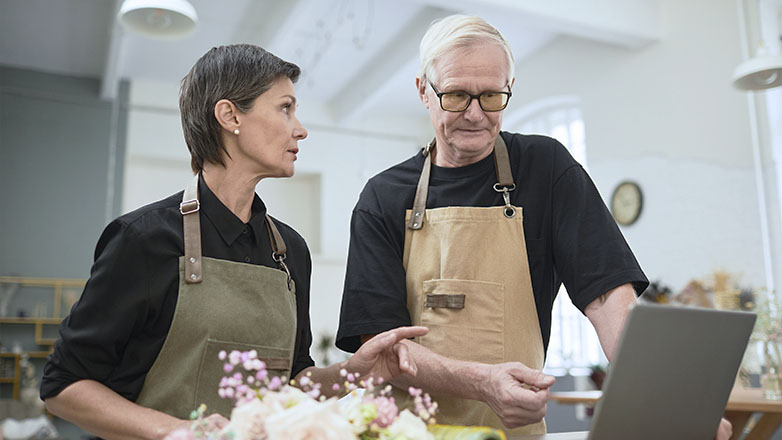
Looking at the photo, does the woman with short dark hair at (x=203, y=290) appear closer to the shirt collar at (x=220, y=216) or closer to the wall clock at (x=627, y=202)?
the shirt collar at (x=220, y=216)

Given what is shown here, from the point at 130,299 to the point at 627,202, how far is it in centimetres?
565

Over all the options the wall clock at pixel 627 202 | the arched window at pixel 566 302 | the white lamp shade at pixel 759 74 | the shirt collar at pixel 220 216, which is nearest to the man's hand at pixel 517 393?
the shirt collar at pixel 220 216

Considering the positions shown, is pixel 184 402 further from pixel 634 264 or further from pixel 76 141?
pixel 76 141

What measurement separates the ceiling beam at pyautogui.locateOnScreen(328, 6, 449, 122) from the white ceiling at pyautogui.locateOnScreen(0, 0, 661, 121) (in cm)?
1

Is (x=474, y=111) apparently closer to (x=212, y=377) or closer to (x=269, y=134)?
(x=269, y=134)

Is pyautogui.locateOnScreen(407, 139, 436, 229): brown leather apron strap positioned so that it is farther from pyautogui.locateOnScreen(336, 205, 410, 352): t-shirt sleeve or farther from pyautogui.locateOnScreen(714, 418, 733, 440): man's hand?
pyautogui.locateOnScreen(714, 418, 733, 440): man's hand

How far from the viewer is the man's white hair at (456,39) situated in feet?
5.55

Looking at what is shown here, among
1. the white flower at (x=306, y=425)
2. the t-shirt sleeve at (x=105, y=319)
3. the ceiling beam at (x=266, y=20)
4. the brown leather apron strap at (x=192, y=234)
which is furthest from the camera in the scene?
the ceiling beam at (x=266, y=20)

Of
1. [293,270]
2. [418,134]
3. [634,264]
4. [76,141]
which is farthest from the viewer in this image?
[418,134]

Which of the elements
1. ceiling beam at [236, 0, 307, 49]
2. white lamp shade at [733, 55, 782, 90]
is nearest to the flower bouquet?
white lamp shade at [733, 55, 782, 90]

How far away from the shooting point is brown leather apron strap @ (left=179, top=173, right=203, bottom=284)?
4.67 feet

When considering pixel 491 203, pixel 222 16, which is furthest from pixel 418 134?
pixel 491 203

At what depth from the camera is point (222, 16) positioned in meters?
6.98

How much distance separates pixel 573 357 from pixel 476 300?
20.4ft
